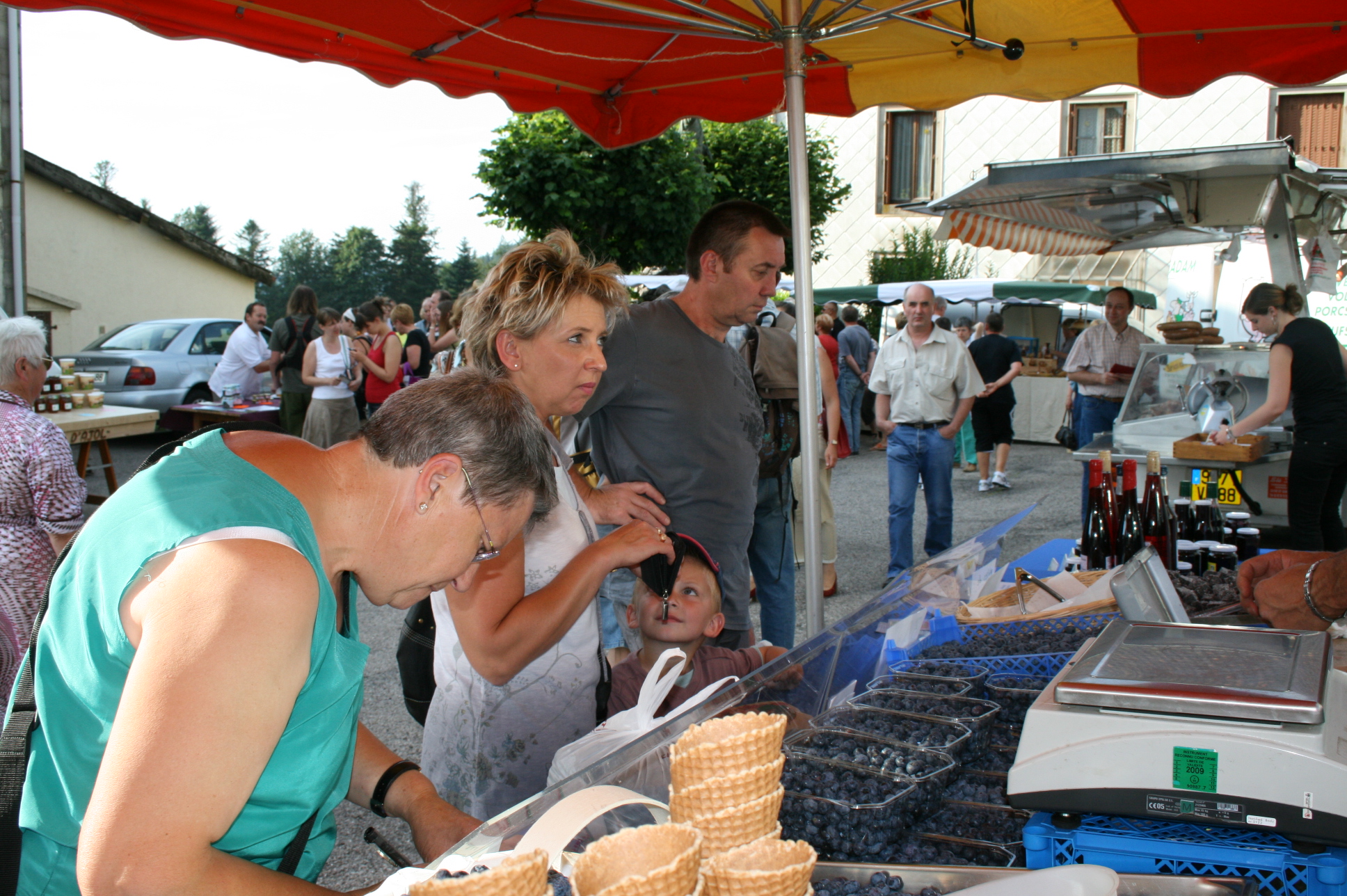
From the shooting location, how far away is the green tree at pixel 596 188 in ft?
49.8

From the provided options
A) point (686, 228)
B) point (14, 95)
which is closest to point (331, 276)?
point (686, 228)

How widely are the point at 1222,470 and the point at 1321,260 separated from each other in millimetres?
5669

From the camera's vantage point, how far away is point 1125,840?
125 cm

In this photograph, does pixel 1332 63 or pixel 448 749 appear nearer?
pixel 448 749

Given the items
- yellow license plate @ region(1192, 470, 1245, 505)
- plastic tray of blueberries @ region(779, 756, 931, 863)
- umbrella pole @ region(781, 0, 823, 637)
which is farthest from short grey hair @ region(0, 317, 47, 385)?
yellow license plate @ region(1192, 470, 1245, 505)

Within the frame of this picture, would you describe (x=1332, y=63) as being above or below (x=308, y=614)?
above

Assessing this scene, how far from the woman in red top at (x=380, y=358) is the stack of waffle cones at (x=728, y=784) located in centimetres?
908

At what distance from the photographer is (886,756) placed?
148 cm

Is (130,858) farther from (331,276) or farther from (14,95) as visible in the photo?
(331,276)

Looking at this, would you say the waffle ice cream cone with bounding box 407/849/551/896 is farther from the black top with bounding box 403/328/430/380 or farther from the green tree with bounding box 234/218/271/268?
the green tree with bounding box 234/218/271/268

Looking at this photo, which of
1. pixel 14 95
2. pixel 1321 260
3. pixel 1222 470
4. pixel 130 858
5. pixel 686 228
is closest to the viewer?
pixel 130 858

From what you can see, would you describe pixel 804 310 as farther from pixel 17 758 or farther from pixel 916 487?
pixel 916 487

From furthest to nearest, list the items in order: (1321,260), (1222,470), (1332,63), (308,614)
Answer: (1321,260) → (1222,470) → (1332,63) → (308,614)

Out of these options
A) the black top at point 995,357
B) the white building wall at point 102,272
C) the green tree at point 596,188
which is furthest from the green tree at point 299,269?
the black top at point 995,357
